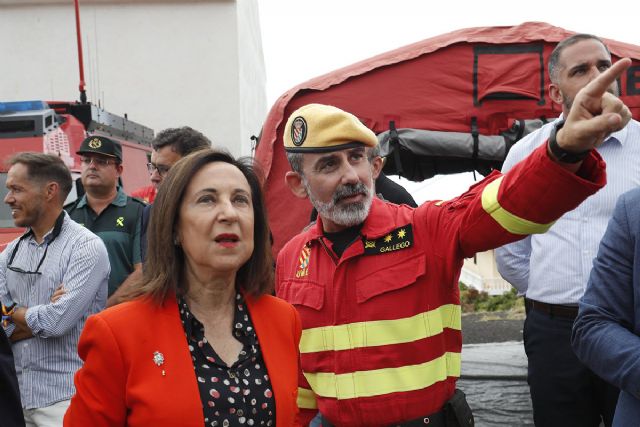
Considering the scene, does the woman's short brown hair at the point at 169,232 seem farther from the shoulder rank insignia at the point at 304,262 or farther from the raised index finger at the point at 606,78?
the raised index finger at the point at 606,78

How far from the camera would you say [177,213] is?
199 cm

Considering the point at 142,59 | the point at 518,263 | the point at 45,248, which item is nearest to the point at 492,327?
the point at 518,263

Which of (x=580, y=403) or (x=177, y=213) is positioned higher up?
(x=177, y=213)

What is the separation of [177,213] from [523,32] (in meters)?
4.54

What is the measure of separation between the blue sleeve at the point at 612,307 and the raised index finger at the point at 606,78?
0.53 meters

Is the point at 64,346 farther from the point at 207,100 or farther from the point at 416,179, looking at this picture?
the point at 207,100

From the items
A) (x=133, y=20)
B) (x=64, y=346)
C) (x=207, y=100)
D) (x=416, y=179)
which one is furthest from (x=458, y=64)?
(x=133, y=20)

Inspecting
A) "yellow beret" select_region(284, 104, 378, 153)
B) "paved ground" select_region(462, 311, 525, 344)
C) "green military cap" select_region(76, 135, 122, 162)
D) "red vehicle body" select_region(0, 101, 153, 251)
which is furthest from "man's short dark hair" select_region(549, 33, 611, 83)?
"paved ground" select_region(462, 311, 525, 344)

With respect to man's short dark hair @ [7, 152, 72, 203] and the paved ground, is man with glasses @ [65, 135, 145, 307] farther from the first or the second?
the paved ground

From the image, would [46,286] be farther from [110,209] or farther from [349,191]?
[349,191]

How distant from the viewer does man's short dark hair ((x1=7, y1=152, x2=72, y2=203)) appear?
3.46 metres

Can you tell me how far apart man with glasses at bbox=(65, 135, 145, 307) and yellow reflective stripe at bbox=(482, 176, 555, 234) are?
267 centimetres

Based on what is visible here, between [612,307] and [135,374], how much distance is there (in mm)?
1303

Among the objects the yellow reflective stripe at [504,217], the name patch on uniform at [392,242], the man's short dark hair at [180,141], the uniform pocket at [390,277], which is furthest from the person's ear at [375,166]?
the man's short dark hair at [180,141]
